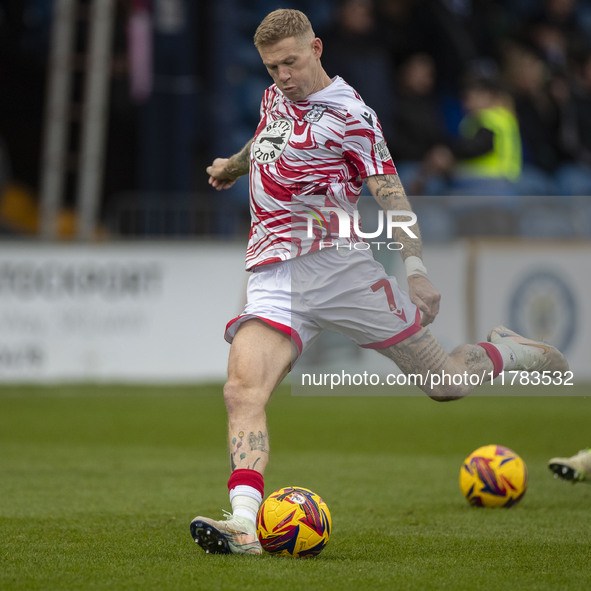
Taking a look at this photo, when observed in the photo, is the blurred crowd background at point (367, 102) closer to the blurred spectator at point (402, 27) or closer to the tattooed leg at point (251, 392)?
the blurred spectator at point (402, 27)

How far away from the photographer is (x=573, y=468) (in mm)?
6809

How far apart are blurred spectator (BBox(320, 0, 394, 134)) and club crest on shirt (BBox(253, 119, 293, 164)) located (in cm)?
964

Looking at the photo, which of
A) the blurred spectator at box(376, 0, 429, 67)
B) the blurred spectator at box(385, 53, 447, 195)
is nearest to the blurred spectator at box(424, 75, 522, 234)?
the blurred spectator at box(385, 53, 447, 195)

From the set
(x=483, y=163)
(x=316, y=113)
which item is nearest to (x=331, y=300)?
(x=316, y=113)

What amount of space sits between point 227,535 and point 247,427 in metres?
0.49

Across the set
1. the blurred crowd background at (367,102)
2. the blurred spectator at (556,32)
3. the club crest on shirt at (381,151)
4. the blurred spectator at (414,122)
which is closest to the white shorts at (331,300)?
the club crest on shirt at (381,151)

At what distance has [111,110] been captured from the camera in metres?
18.0

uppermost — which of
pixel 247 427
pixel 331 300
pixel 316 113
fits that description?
pixel 316 113

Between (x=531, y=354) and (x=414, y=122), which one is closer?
(x=531, y=354)

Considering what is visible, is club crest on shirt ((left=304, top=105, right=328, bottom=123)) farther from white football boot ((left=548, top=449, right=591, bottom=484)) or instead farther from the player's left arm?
white football boot ((left=548, top=449, right=591, bottom=484))

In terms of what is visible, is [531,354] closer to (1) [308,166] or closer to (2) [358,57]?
(1) [308,166]

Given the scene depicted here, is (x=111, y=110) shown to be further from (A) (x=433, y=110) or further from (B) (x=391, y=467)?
(B) (x=391, y=467)

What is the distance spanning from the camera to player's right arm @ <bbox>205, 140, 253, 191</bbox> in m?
6.10

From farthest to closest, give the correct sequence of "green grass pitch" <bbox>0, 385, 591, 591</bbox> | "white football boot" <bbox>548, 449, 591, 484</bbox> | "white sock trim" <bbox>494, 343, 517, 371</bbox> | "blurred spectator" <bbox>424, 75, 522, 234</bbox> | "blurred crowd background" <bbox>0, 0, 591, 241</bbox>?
1. "blurred crowd background" <bbox>0, 0, 591, 241</bbox>
2. "blurred spectator" <bbox>424, 75, 522, 234</bbox>
3. "white football boot" <bbox>548, 449, 591, 484</bbox>
4. "white sock trim" <bbox>494, 343, 517, 371</bbox>
5. "green grass pitch" <bbox>0, 385, 591, 591</bbox>
